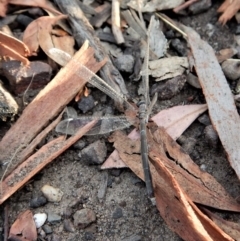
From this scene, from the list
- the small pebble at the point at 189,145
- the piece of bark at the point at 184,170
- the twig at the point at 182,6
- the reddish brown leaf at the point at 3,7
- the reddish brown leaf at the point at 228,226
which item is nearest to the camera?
the reddish brown leaf at the point at 228,226

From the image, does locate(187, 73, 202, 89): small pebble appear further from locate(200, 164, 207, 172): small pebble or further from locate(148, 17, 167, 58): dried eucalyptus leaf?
locate(200, 164, 207, 172): small pebble

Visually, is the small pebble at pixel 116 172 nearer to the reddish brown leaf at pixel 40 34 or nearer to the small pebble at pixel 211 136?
the small pebble at pixel 211 136

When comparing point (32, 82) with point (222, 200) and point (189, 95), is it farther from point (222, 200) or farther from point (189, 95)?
point (222, 200)

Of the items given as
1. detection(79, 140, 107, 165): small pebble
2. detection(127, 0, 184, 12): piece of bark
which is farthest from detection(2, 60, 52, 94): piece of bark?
detection(127, 0, 184, 12): piece of bark

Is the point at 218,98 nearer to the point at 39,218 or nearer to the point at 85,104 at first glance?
the point at 85,104

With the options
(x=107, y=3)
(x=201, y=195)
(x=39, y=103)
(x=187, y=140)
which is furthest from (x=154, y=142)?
(x=107, y=3)

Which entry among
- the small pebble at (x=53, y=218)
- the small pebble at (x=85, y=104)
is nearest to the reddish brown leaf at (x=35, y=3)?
the small pebble at (x=85, y=104)
